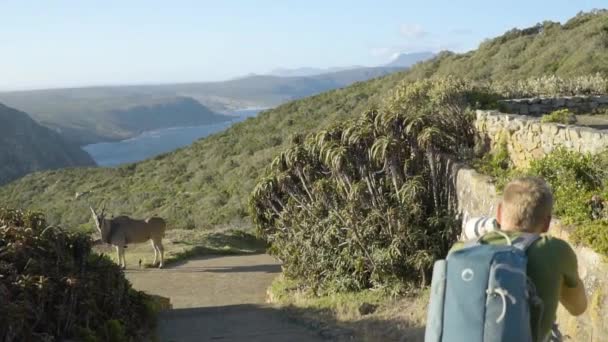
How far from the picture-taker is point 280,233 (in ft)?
44.5

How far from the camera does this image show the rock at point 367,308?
10172mm

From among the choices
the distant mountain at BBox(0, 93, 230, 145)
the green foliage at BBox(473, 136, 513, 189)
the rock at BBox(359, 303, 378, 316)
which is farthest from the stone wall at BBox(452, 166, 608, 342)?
the distant mountain at BBox(0, 93, 230, 145)

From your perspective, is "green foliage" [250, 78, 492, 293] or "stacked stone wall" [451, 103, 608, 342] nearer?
"stacked stone wall" [451, 103, 608, 342]

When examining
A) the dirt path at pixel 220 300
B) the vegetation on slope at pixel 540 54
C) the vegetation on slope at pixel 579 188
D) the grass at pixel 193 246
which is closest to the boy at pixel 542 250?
the vegetation on slope at pixel 579 188

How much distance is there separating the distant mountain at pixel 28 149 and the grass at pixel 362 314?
74429 millimetres

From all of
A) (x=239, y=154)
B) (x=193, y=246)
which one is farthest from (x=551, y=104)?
(x=239, y=154)

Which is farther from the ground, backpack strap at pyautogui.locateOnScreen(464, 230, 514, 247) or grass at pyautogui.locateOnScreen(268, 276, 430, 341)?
backpack strap at pyautogui.locateOnScreen(464, 230, 514, 247)

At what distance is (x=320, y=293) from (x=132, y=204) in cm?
2836

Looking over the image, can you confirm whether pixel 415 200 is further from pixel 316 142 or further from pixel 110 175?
pixel 110 175

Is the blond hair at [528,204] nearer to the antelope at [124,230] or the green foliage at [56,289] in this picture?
the green foliage at [56,289]

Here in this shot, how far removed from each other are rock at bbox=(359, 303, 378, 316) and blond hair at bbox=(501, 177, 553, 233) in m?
7.02

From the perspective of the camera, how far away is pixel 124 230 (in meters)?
15.6

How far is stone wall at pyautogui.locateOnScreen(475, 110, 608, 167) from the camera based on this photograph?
8.92 metres

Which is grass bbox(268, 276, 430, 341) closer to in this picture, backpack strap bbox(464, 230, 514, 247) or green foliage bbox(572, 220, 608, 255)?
green foliage bbox(572, 220, 608, 255)
